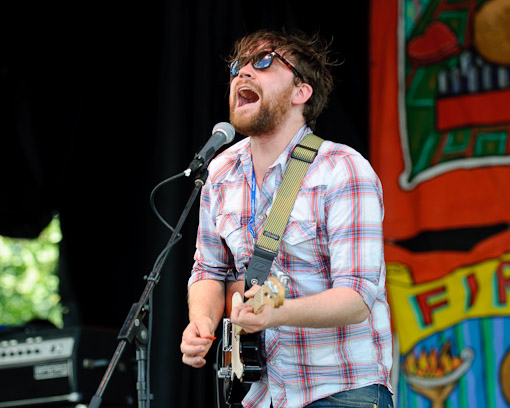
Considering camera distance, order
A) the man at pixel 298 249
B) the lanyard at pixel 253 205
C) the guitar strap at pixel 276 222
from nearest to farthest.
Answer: the man at pixel 298 249 → the guitar strap at pixel 276 222 → the lanyard at pixel 253 205

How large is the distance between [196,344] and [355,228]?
605mm

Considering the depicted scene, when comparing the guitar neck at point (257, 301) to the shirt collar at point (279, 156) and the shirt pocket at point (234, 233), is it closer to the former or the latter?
Result: the shirt pocket at point (234, 233)

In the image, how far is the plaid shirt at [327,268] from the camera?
2391 millimetres

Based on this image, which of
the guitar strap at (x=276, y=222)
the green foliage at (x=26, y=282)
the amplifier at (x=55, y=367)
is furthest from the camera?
the green foliage at (x=26, y=282)

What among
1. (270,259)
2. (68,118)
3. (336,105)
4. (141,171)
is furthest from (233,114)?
(68,118)

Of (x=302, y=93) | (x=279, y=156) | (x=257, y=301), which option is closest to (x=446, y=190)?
(x=302, y=93)

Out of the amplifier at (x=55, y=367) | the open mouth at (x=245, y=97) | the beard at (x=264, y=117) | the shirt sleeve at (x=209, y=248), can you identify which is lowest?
the amplifier at (x=55, y=367)

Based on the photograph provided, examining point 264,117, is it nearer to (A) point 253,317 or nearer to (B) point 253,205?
(B) point 253,205

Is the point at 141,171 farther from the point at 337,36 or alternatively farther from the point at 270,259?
the point at 270,259

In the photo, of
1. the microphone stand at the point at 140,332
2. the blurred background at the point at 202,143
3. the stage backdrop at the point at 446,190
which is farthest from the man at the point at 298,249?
the stage backdrop at the point at 446,190

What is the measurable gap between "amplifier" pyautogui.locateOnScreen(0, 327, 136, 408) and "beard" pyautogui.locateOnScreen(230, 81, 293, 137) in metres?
1.90

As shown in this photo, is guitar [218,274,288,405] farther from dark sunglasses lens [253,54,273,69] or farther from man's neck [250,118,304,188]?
dark sunglasses lens [253,54,273,69]

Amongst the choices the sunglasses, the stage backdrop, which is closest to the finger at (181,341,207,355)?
the sunglasses

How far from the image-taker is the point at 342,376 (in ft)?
7.83
